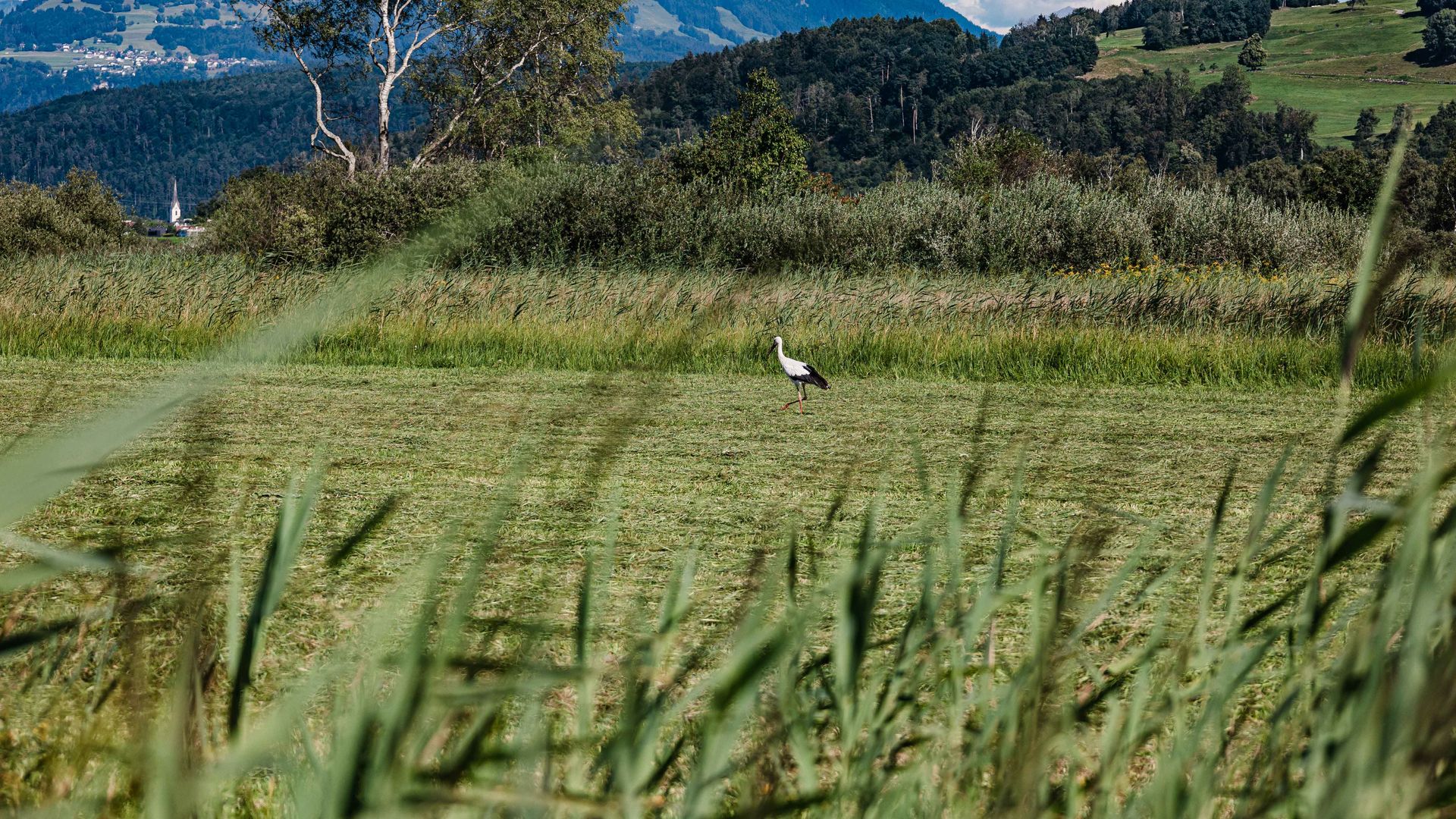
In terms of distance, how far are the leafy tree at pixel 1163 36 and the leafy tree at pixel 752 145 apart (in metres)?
97.2

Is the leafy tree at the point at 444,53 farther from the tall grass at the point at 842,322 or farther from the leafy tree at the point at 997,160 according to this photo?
the tall grass at the point at 842,322

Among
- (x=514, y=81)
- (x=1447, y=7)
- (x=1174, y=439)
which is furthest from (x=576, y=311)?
(x=1447, y=7)

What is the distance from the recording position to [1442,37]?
102875 millimetres

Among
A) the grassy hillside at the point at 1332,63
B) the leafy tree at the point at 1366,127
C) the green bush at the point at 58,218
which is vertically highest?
the grassy hillside at the point at 1332,63

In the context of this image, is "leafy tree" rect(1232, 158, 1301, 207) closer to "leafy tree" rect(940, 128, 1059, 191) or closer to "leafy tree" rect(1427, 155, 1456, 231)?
"leafy tree" rect(1427, 155, 1456, 231)

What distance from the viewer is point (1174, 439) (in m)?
6.21

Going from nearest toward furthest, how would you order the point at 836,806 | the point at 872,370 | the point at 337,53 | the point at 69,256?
the point at 836,806 < the point at 872,370 < the point at 69,256 < the point at 337,53

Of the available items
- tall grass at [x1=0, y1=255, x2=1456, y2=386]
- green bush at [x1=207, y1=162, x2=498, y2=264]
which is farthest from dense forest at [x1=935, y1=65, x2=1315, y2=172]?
tall grass at [x1=0, y1=255, x2=1456, y2=386]

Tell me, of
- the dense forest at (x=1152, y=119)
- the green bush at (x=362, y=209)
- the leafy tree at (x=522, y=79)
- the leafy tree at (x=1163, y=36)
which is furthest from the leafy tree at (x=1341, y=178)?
the leafy tree at (x=1163, y=36)

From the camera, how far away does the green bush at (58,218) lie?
28.0 m

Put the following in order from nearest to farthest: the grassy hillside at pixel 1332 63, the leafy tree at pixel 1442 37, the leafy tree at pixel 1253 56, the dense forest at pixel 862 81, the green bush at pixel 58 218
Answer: the green bush at pixel 58 218 < the grassy hillside at pixel 1332 63 < the dense forest at pixel 862 81 < the leafy tree at pixel 1442 37 < the leafy tree at pixel 1253 56

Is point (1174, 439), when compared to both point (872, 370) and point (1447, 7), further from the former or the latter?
point (1447, 7)

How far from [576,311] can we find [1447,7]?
5238 inches

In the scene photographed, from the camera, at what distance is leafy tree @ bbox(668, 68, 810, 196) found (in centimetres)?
3747
